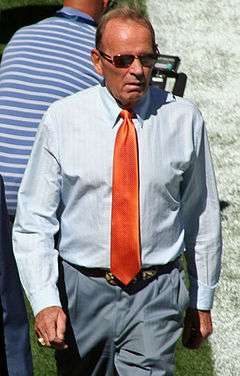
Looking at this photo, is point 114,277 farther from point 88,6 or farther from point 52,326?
point 88,6

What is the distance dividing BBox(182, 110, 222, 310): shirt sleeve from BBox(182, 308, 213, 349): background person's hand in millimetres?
33

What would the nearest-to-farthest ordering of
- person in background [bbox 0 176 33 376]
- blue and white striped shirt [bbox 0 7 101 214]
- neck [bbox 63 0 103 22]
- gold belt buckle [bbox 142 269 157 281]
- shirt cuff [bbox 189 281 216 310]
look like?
person in background [bbox 0 176 33 376]
gold belt buckle [bbox 142 269 157 281]
shirt cuff [bbox 189 281 216 310]
blue and white striped shirt [bbox 0 7 101 214]
neck [bbox 63 0 103 22]

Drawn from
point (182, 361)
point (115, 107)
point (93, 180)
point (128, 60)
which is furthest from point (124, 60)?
point (182, 361)

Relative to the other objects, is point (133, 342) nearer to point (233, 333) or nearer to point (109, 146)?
point (109, 146)

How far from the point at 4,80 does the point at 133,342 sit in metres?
1.79

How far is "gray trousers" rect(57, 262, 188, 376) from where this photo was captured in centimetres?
436

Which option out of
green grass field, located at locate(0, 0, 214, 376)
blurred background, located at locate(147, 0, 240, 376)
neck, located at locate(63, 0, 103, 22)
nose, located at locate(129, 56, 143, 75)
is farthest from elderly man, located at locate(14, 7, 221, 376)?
neck, located at locate(63, 0, 103, 22)

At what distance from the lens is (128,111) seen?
4.29 meters

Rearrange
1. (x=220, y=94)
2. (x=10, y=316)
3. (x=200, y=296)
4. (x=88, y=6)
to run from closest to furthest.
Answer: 1. (x=10, y=316)
2. (x=200, y=296)
3. (x=88, y=6)
4. (x=220, y=94)

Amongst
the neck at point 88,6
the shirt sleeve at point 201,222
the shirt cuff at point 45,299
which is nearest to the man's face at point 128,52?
the shirt sleeve at point 201,222

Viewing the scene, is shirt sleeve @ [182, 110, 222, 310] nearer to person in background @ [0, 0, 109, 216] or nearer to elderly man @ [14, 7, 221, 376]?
elderly man @ [14, 7, 221, 376]

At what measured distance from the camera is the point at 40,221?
4.30 m

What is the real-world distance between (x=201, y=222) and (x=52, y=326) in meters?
0.73

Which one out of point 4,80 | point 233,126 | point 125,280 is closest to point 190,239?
point 125,280
